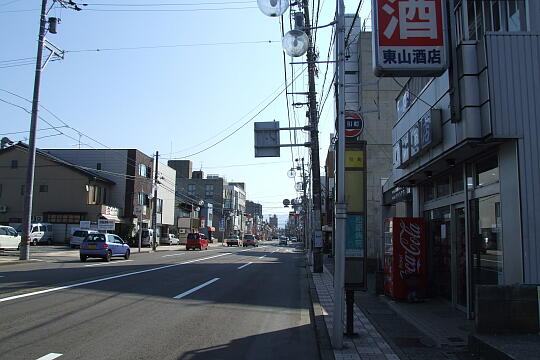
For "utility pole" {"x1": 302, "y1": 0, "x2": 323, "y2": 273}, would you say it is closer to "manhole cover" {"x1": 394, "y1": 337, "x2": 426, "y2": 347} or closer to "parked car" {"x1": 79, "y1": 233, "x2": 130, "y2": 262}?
"parked car" {"x1": 79, "y1": 233, "x2": 130, "y2": 262}

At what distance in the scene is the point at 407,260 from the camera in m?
11.6

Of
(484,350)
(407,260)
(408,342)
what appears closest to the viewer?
(484,350)

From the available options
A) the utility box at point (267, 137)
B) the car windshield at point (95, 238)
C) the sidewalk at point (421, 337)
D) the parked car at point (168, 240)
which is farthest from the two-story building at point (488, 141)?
the parked car at point (168, 240)

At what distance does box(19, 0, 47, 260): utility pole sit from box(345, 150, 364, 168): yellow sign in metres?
20.5

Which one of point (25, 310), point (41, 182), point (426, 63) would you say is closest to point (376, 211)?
point (426, 63)

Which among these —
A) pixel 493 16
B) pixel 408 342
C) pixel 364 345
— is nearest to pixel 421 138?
pixel 493 16

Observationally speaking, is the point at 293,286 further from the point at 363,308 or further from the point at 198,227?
the point at 198,227

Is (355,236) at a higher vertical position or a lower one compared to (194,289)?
higher

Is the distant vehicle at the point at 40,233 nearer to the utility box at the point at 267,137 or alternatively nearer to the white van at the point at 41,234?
the white van at the point at 41,234

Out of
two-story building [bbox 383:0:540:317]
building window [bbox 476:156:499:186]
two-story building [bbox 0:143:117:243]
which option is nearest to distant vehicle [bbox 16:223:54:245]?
two-story building [bbox 0:143:117:243]

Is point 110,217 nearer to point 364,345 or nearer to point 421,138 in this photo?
point 421,138

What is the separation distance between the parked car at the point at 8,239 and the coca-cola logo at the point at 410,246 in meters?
29.1

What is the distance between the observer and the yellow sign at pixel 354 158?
781cm

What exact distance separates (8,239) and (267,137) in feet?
75.8
